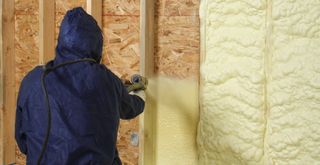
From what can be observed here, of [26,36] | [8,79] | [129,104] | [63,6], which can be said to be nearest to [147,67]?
[129,104]

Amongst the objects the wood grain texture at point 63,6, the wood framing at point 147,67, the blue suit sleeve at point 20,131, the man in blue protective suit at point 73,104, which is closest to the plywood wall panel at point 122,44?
the wood framing at point 147,67

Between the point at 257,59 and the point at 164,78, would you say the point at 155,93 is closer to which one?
the point at 164,78

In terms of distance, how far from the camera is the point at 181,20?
2076mm

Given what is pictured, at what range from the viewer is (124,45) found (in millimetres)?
2254

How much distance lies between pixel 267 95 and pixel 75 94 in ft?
2.61

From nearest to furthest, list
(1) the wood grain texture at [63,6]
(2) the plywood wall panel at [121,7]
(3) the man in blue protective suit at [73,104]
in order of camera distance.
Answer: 1. (3) the man in blue protective suit at [73,104]
2. (2) the plywood wall panel at [121,7]
3. (1) the wood grain texture at [63,6]

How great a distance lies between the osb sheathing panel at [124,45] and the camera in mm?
2217

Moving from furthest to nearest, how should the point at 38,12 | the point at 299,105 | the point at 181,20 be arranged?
the point at 38,12 < the point at 181,20 < the point at 299,105

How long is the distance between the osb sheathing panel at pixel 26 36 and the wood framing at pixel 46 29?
0.15 meters

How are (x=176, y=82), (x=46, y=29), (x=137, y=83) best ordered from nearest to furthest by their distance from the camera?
(x=137, y=83), (x=176, y=82), (x=46, y=29)

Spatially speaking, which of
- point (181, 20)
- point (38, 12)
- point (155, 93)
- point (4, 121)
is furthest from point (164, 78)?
point (4, 121)

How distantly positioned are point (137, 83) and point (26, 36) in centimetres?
94

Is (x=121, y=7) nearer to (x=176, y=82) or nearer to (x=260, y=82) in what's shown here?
(x=176, y=82)

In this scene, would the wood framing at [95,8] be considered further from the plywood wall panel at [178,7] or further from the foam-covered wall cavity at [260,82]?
the foam-covered wall cavity at [260,82]
